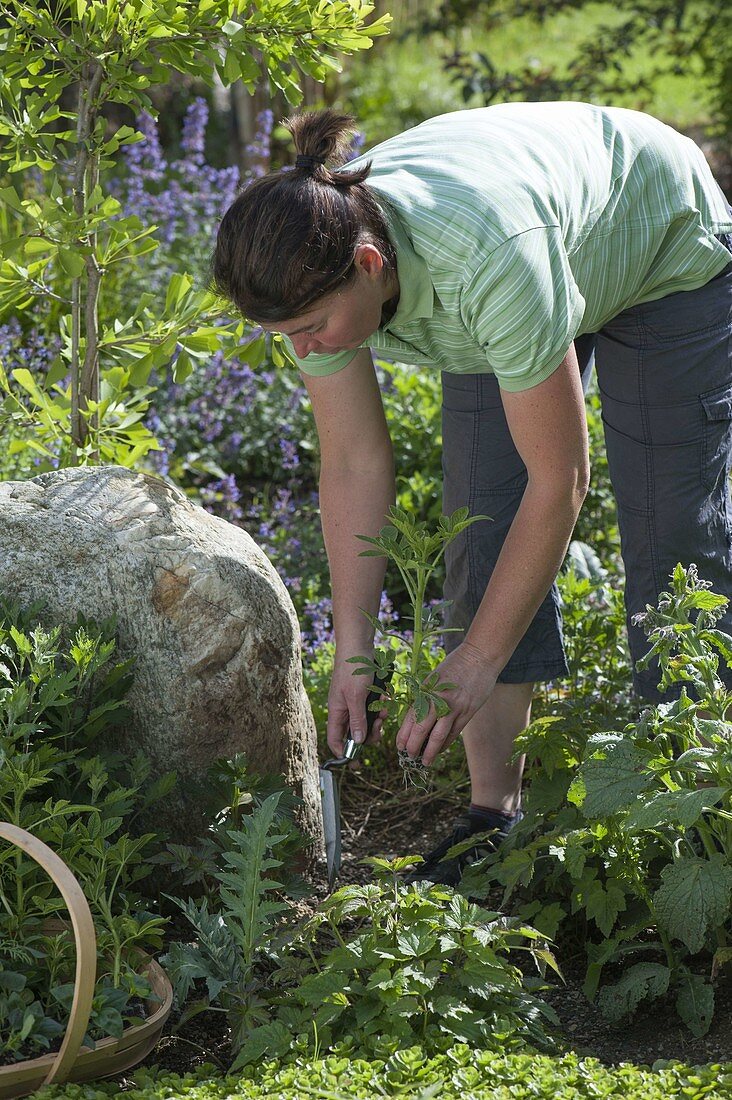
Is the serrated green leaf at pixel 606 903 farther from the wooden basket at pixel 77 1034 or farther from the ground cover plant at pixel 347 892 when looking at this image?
the wooden basket at pixel 77 1034

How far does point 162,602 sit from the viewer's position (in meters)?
2.31

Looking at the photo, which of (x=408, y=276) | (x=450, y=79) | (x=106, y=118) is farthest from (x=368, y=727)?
(x=450, y=79)

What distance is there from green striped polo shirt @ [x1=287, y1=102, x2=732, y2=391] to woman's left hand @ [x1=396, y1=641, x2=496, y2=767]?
0.49m

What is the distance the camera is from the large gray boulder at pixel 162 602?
7.56 feet

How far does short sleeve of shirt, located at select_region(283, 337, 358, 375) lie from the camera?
7.44 feet

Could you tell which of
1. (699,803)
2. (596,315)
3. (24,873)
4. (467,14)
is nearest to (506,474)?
(596,315)

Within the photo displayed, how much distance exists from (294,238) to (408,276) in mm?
254

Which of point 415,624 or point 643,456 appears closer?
point 415,624

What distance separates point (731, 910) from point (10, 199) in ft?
6.37

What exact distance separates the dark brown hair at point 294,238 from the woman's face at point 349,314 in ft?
0.07

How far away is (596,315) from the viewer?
225 cm

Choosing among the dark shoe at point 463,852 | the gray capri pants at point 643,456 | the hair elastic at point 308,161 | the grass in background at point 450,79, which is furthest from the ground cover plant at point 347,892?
the grass in background at point 450,79

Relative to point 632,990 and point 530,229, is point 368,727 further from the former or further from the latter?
point 530,229

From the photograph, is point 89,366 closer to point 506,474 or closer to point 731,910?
point 506,474
